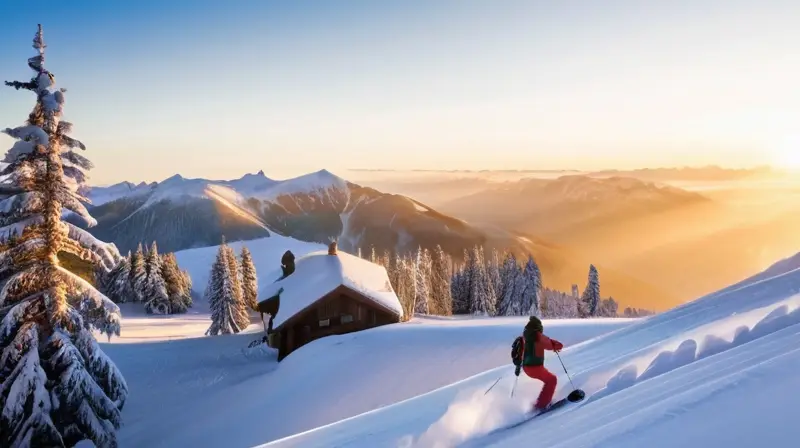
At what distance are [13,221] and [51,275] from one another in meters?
1.90

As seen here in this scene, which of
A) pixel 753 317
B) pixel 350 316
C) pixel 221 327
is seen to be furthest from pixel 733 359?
pixel 221 327

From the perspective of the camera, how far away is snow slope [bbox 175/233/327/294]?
121 meters

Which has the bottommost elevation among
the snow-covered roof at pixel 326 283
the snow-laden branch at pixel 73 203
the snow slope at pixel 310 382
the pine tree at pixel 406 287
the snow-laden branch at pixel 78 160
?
the pine tree at pixel 406 287

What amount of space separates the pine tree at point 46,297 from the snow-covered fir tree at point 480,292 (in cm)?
6338

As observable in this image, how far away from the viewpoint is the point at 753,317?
377 inches

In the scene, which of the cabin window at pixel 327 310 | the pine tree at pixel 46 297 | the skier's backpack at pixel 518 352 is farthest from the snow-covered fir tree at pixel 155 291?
the skier's backpack at pixel 518 352

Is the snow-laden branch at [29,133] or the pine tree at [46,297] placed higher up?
the snow-laden branch at [29,133]

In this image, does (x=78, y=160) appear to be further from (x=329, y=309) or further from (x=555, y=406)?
(x=329, y=309)

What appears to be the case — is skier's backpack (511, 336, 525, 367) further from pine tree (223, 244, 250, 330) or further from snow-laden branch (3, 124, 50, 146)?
pine tree (223, 244, 250, 330)

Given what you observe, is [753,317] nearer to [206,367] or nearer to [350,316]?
[350,316]

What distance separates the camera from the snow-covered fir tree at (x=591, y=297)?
Result: 70.4 m

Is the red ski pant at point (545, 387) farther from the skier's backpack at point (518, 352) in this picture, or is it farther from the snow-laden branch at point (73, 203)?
the snow-laden branch at point (73, 203)

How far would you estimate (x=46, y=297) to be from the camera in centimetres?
1423

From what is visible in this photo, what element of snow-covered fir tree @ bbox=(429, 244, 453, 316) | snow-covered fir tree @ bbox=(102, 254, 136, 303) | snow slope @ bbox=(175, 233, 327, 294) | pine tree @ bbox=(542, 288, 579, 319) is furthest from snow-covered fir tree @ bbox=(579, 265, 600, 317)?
snow-covered fir tree @ bbox=(102, 254, 136, 303)
